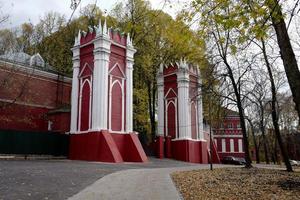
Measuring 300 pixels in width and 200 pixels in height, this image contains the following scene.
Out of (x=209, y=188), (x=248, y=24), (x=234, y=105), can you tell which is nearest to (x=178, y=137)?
(x=234, y=105)

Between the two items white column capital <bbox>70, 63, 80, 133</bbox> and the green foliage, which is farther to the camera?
the green foliage

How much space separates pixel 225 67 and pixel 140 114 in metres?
15.4

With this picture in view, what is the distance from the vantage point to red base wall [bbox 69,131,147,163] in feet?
76.6

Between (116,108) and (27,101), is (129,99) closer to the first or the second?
(116,108)

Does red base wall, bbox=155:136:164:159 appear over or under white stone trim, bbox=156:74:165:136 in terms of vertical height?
under

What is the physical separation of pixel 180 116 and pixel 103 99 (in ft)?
36.3

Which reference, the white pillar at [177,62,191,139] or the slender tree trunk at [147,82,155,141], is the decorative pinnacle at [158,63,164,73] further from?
the slender tree trunk at [147,82,155,141]

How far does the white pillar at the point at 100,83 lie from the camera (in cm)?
2467

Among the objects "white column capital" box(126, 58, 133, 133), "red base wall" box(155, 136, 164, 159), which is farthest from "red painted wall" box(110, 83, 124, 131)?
"red base wall" box(155, 136, 164, 159)

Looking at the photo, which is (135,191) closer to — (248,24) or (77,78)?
(248,24)

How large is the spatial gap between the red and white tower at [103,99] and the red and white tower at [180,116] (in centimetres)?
726

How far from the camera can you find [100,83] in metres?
25.3

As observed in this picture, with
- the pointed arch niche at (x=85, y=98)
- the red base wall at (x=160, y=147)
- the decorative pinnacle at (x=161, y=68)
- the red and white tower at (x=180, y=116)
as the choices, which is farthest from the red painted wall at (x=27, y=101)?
the decorative pinnacle at (x=161, y=68)

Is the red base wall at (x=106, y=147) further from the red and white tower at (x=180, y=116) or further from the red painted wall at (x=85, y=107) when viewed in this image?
the red and white tower at (x=180, y=116)
